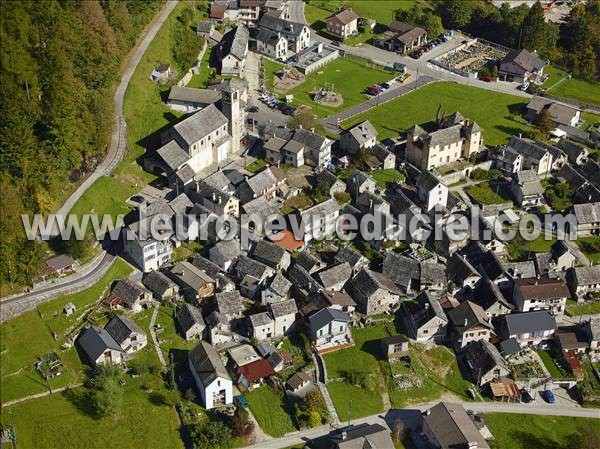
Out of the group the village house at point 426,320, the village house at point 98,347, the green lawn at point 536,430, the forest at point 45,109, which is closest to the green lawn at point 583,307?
the green lawn at point 536,430

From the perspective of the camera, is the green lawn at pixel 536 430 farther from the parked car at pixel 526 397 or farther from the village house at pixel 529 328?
the village house at pixel 529 328

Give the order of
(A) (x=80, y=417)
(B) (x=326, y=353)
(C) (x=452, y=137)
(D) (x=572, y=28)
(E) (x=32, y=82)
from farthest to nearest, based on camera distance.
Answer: (D) (x=572, y=28) → (C) (x=452, y=137) → (E) (x=32, y=82) → (B) (x=326, y=353) → (A) (x=80, y=417)

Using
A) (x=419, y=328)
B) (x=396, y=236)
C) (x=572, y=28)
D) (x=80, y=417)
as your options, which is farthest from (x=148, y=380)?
(x=572, y=28)

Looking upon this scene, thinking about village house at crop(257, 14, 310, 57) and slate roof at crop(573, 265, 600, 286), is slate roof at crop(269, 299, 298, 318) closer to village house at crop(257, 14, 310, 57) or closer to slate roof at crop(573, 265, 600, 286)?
slate roof at crop(573, 265, 600, 286)

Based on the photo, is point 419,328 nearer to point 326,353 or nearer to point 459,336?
point 459,336

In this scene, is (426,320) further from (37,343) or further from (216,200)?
(37,343)

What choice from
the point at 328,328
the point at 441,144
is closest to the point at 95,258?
the point at 328,328
